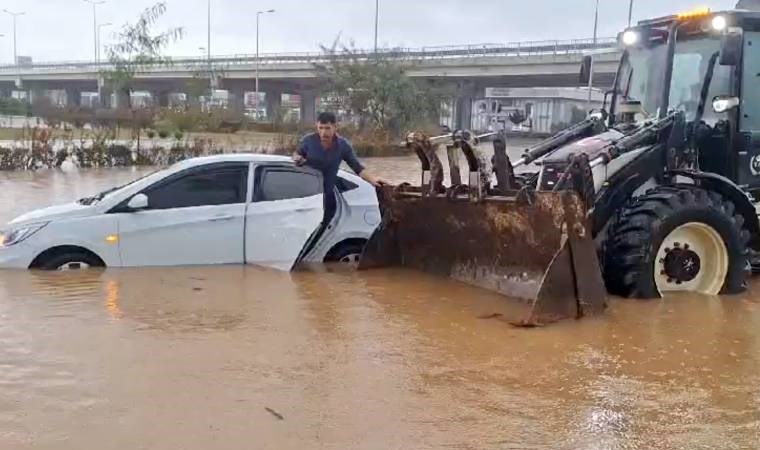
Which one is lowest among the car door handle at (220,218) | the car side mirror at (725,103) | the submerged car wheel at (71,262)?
the submerged car wheel at (71,262)

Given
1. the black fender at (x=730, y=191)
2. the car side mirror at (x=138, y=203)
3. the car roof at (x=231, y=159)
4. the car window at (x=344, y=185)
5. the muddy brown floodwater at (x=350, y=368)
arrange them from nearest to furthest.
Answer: the muddy brown floodwater at (x=350, y=368) < the black fender at (x=730, y=191) < the car side mirror at (x=138, y=203) < the car roof at (x=231, y=159) < the car window at (x=344, y=185)

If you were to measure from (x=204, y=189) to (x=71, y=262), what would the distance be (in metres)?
1.45

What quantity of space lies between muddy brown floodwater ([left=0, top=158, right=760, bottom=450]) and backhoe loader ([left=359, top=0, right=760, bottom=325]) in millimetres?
303

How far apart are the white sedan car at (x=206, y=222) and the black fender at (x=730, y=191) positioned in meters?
3.23

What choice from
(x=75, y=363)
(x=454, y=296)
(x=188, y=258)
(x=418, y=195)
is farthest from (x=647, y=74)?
(x=75, y=363)

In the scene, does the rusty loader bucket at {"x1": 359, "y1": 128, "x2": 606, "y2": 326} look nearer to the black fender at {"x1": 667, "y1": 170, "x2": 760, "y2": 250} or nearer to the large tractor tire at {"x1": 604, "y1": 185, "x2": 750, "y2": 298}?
the large tractor tire at {"x1": 604, "y1": 185, "x2": 750, "y2": 298}

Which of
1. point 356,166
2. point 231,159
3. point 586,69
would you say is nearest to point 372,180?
point 356,166

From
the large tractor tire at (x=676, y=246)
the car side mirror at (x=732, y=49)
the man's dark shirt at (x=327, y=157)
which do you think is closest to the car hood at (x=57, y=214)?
the man's dark shirt at (x=327, y=157)

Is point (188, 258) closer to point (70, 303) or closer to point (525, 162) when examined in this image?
point (70, 303)

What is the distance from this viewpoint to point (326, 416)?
14.9 ft

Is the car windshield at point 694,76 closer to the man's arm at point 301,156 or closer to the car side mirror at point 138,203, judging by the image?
the man's arm at point 301,156

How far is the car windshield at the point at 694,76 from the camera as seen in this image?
332 inches

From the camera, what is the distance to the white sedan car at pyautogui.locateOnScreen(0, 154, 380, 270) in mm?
8125

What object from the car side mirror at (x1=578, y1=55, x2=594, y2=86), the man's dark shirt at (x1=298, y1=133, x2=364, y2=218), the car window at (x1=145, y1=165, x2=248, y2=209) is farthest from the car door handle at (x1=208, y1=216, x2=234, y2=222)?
the car side mirror at (x1=578, y1=55, x2=594, y2=86)
